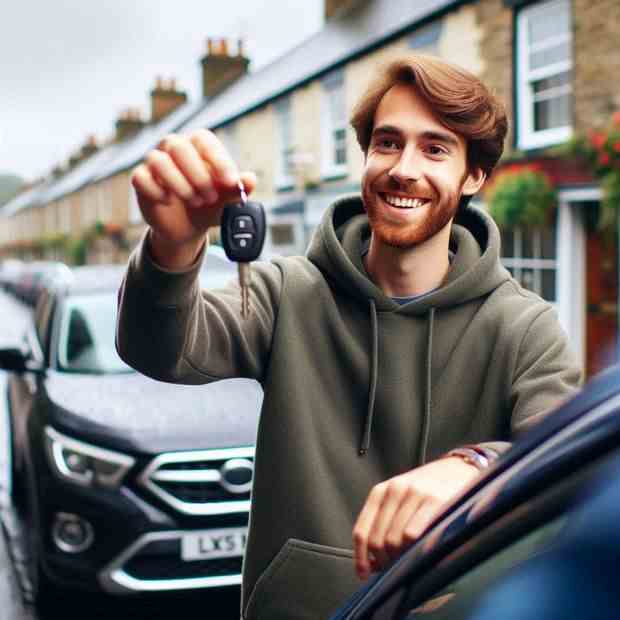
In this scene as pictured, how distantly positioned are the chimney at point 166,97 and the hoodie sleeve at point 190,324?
33.2m

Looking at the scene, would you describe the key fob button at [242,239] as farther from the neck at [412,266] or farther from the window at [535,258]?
the window at [535,258]

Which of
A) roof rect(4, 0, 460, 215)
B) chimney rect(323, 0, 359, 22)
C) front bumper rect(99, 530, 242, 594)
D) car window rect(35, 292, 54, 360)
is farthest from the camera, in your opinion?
chimney rect(323, 0, 359, 22)

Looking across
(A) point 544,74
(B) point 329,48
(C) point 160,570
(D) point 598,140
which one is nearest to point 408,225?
(C) point 160,570

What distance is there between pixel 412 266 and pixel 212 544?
2130 millimetres

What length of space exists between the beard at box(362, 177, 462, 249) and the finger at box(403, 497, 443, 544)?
629mm

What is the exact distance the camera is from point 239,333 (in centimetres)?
169

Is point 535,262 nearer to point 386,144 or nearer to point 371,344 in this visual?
point 386,144

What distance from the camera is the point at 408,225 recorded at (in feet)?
5.67

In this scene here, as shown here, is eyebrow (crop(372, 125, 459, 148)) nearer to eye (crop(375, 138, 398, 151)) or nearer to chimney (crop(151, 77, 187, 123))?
eye (crop(375, 138, 398, 151))

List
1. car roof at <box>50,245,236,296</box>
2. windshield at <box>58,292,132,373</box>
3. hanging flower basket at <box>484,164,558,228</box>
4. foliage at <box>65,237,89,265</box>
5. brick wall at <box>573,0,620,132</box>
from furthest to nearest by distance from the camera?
foliage at <box>65,237,89,265</box>, hanging flower basket at <box>484,164,558,228</box>, brick wall at <box>573,0,620,132</box>, car roof at <box>50,245,236,296</box>, windshield at <box>58,292,132,373</box>

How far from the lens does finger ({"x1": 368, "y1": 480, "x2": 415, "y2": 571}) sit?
4.05ft

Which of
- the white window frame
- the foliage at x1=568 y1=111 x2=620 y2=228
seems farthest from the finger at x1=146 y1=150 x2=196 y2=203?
the white window frame

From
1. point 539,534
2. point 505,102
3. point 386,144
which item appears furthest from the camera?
point 505,102

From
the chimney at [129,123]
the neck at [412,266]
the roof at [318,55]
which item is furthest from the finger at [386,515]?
the chimney at [129,123]
